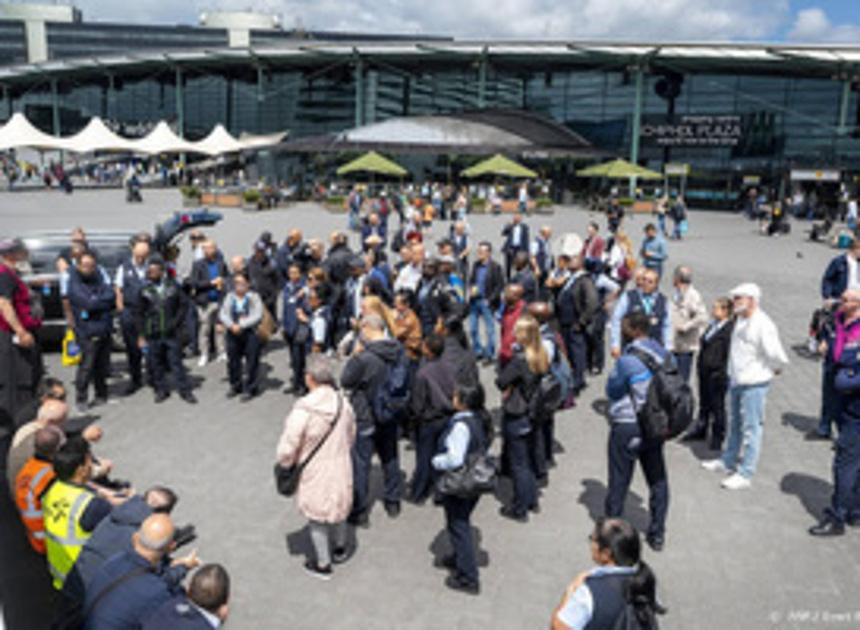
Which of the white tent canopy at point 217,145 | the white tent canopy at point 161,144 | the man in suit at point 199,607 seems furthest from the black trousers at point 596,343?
the white tent canopy at point 161,144

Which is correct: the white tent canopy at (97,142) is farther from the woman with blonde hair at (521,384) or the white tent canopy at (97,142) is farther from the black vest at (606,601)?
the black vest at (606,601)

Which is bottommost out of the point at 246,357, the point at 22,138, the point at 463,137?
the point at 246,357

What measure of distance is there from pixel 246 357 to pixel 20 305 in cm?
279

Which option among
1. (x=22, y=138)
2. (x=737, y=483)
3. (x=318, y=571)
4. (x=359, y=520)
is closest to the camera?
(x=318, y=571)

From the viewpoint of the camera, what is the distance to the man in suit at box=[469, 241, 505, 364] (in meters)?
9.22

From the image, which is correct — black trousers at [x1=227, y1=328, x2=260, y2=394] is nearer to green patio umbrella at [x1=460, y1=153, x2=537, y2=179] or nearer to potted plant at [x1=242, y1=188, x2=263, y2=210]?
potted plant at [x1=242, y1=188, x2=263, y2=210]

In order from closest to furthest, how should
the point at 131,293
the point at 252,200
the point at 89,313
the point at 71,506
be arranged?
the point at 71,506, the point at 89,313, the point at 131,293, the point at 252,200

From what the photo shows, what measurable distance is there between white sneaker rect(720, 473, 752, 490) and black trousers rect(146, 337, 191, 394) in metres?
6.37

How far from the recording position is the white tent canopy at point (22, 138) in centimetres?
3981

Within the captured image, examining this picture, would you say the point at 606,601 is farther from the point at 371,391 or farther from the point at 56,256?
the point at 56,256

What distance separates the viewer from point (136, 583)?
293 centimetres

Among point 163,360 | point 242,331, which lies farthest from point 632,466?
point 163,360

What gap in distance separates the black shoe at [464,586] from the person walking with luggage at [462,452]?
0.02 metres

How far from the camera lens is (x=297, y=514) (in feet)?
18.5
